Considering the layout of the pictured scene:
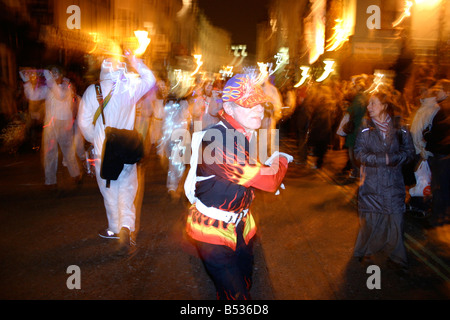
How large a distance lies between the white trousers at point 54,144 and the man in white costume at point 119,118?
3.08m

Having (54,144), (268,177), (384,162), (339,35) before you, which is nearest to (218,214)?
(268,177)

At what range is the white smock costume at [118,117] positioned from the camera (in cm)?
446

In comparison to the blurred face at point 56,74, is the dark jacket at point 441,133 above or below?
below

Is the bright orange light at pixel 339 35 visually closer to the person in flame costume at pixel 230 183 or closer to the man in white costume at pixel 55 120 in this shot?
the man in white costume at pixel 55 120

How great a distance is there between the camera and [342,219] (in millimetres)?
6105

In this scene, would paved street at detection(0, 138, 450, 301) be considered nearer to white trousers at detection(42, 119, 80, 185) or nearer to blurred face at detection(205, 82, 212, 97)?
white trousers at detection(42, 119, 80, 185)

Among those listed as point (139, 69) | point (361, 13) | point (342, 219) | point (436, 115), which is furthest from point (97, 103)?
point (361, 13)

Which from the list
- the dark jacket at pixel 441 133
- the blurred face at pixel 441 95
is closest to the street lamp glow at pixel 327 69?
the blurred face at pixel 441 95

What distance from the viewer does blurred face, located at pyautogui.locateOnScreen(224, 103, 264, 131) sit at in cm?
260

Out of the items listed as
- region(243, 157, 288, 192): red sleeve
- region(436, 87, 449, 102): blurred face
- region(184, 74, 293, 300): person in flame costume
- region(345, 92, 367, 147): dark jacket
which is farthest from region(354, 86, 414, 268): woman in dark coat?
region(345, 92, 367, 147): dark jacket

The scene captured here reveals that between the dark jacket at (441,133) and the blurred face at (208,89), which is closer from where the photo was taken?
the dark jacket at (441,133)

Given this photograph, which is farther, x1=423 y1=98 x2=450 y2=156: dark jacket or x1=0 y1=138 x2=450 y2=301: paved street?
x1=423 y1=98 x2=450 y2=156: dark jacket

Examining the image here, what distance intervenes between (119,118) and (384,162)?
297cm

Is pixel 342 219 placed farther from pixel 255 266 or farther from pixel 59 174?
pixel 59 174
